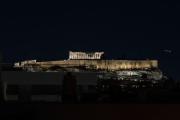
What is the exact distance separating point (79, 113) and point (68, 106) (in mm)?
215

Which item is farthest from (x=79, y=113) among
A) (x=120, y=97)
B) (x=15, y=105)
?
(x=120, y=97)

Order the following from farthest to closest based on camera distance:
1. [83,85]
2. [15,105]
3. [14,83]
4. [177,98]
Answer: [83,85]
[14,83]
[177,98]
[15,105]

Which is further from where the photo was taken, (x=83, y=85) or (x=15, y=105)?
(x=83, y=85)

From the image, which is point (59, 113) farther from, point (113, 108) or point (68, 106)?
point (113, 108)

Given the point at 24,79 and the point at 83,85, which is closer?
the point at 24,79

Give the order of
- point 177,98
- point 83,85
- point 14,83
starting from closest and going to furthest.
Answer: point 177,98 → point 14,83 → point 83,85

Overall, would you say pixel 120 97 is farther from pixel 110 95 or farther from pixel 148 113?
pixel 148 113

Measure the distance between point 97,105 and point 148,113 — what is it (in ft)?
2.88

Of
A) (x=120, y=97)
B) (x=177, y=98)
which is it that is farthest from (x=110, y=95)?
(x=177, y=98)

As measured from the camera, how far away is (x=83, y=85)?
17.2 m

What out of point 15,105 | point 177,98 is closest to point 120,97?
point 177,98

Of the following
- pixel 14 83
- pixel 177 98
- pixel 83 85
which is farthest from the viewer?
pixel 83 85

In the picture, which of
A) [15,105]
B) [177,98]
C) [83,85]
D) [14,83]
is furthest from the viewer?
[83,85]

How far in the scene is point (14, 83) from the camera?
598 inches
